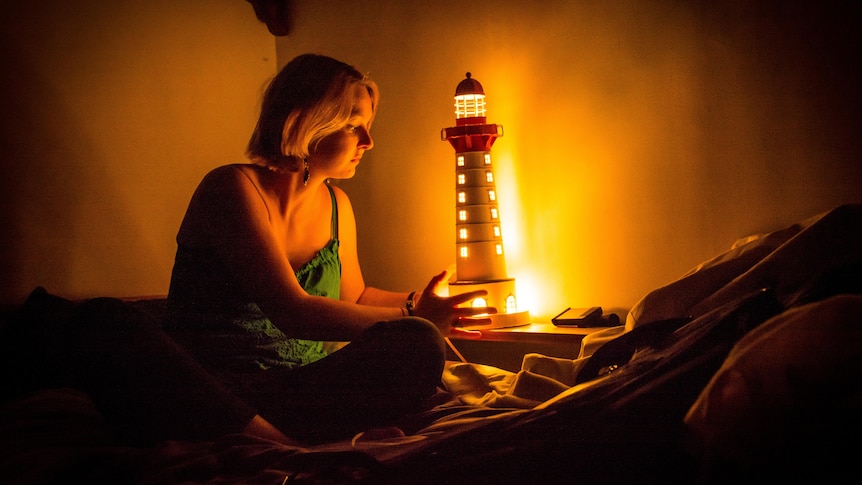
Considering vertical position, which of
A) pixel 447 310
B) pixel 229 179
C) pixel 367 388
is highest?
pixel 229 179

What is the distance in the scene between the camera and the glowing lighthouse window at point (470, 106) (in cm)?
183

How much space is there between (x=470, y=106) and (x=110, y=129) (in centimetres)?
105

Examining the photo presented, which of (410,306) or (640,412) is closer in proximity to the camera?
(640,412)

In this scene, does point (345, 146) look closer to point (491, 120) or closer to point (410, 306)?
point (410, 306)

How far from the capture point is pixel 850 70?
1277 millimetres

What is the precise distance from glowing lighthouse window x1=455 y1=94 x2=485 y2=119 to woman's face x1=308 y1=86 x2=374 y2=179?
10.4 inches

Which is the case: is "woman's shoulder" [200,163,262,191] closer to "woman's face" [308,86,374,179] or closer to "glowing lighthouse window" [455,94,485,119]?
"woman's face" [308,86,374,179]

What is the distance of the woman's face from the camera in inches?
63.5

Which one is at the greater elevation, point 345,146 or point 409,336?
point 345,146

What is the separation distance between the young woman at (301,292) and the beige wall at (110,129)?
612mm

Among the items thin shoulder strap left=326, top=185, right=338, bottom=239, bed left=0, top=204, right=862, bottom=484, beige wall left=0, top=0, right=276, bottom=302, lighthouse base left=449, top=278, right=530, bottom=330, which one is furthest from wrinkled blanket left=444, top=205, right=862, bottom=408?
beige wall left=0, top=0, right=276, bottom=302

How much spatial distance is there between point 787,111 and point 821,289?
65 centimetres

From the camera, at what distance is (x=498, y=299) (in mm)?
1752

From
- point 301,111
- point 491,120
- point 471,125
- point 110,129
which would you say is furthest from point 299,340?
point 110,129
